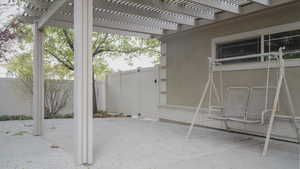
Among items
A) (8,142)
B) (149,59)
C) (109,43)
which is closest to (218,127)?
(8,142)

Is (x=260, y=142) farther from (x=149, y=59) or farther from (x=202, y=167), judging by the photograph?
(x=149, y=59)

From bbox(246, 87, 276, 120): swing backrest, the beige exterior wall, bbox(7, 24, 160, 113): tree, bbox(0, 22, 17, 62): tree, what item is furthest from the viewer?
bbox(7, 24, 160, 113): tree

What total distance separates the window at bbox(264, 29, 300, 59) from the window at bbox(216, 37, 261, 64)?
0.63ft

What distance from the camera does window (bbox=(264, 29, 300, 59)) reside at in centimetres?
388

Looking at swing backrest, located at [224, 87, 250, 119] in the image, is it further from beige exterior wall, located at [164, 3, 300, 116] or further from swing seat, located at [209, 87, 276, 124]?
beige exterior wall, located at [164, 3, 300, 116]

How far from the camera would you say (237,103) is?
4.21m

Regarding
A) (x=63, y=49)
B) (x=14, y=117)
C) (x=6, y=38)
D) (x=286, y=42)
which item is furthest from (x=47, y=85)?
(x=286, y=42)

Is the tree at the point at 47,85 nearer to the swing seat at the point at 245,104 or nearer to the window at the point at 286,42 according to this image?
the swing seat at the point at 245,104

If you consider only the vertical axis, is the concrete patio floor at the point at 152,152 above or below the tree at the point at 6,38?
below

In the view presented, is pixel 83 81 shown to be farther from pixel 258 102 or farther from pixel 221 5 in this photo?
pixel 258 102

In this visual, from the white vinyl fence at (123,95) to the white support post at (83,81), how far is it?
4409 mm

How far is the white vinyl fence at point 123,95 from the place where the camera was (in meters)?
7.30

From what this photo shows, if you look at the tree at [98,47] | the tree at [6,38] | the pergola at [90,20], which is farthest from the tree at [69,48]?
the tree at [6,38]

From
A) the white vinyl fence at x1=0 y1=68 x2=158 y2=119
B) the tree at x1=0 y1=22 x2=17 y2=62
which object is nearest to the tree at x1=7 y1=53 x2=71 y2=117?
the white vinyl fence at x1=0 y1=68 x2=158 y2=119
